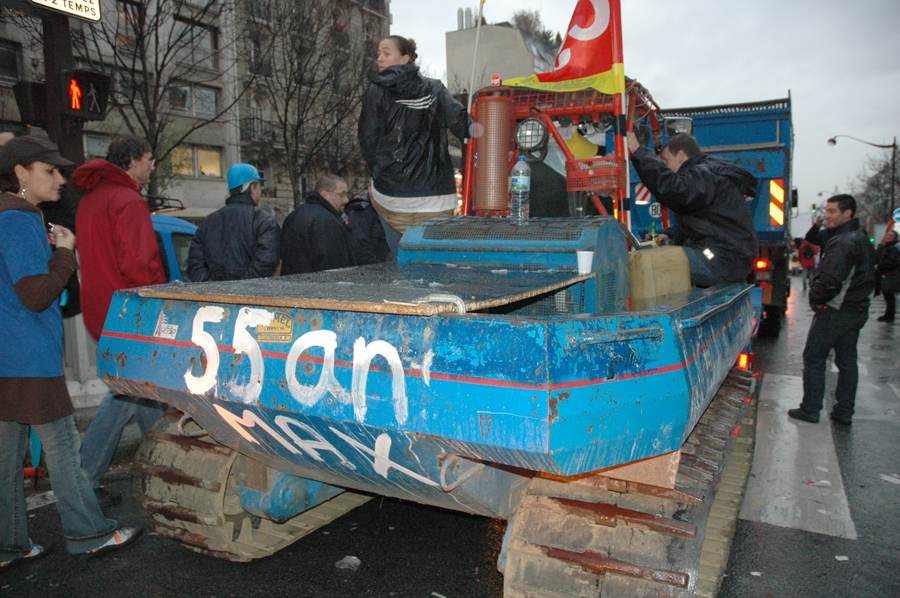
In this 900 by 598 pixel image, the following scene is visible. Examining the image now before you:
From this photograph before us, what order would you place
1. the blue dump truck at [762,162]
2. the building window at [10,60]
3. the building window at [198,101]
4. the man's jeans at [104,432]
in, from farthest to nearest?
the building window at [198,101] < the building window at [10,60] < the blue dump truck at [762,162] < the man's jeans at [104,432]

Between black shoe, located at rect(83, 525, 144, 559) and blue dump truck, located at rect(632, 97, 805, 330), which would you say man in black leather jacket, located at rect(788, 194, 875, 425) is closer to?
blue dump truck, located at rect(632, 97, 805, 330)

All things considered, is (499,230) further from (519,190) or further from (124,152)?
(124,152)

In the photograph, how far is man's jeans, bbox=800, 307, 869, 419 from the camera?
18.6 ft

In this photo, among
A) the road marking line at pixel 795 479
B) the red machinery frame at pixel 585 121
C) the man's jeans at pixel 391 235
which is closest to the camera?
the road marking line at pixel 795 479

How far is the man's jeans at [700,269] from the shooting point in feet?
14.2

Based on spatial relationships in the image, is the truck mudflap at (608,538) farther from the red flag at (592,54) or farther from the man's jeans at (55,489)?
the red flag at (592,54)

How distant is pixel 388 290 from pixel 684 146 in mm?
3148

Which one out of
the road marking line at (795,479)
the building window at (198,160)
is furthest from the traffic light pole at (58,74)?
the building window at (198,160)

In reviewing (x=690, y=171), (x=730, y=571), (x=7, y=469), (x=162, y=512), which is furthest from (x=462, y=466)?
(x=690, y=171)

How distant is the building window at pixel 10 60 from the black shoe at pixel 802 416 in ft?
74.1

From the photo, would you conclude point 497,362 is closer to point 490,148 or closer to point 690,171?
point 490,148

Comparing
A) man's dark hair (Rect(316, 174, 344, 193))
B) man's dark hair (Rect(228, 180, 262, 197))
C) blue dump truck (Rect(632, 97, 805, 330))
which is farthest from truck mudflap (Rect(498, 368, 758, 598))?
blue dump truck (Rect(632, 97, 805, 330))

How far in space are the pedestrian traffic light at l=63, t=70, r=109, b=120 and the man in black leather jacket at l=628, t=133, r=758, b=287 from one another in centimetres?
537

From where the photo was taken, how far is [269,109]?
2703 centimetres
